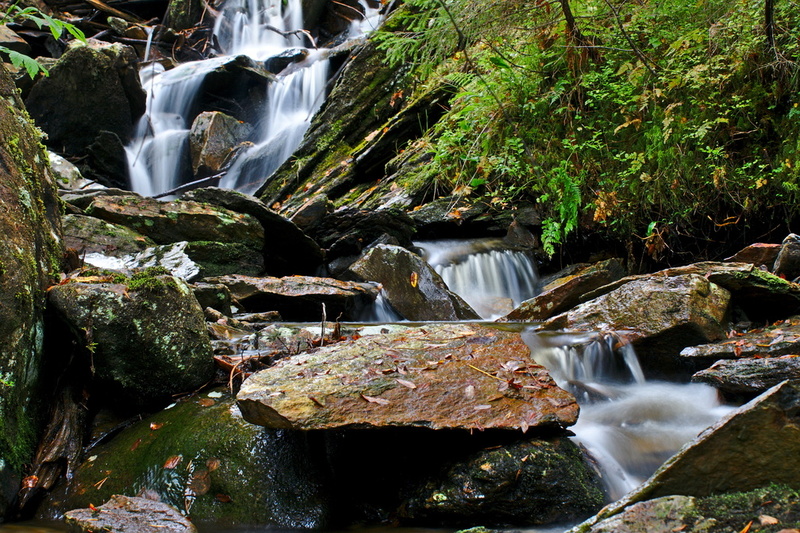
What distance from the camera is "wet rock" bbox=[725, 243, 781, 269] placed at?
225 inches

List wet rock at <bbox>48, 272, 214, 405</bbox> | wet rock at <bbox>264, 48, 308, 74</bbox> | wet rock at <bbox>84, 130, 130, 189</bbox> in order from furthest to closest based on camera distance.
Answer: wet rock at <bbox>264, 48, 308, 74</bbox>
wet rock at <bbox>84, 130, 130, 189</bbox>
wet rock at <bbox>48, 272, 214, 405</bbox>

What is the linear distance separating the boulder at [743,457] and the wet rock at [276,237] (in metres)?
6.79

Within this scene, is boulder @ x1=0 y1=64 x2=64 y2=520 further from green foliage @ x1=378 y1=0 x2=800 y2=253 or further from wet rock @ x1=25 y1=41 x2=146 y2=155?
wet rock @ x1=25 y1=41 x2=146 y2=155

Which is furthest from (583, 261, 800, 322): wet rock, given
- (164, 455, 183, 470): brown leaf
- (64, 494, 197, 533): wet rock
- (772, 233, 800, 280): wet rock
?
(64, 494, 197, 533): wet rock

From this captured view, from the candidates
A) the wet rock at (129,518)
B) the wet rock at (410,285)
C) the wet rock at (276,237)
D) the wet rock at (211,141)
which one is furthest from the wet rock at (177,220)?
the wet rock at (211,141)

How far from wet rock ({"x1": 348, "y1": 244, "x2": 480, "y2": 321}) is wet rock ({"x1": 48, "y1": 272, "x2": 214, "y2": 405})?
349 cm

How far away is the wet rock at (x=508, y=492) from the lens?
2584 mm

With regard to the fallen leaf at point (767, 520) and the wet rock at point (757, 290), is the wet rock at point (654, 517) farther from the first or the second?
the wet rock at point (757, 290)

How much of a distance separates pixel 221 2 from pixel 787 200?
73.2 ft

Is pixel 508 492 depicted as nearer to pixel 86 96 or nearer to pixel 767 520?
pixel 767 520

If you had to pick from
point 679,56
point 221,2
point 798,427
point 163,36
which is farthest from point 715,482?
point 221,2

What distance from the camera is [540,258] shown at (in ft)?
27.7

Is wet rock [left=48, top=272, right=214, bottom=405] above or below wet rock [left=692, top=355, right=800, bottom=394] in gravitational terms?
above

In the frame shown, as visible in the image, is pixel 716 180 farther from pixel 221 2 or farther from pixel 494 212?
pixel 221 2
